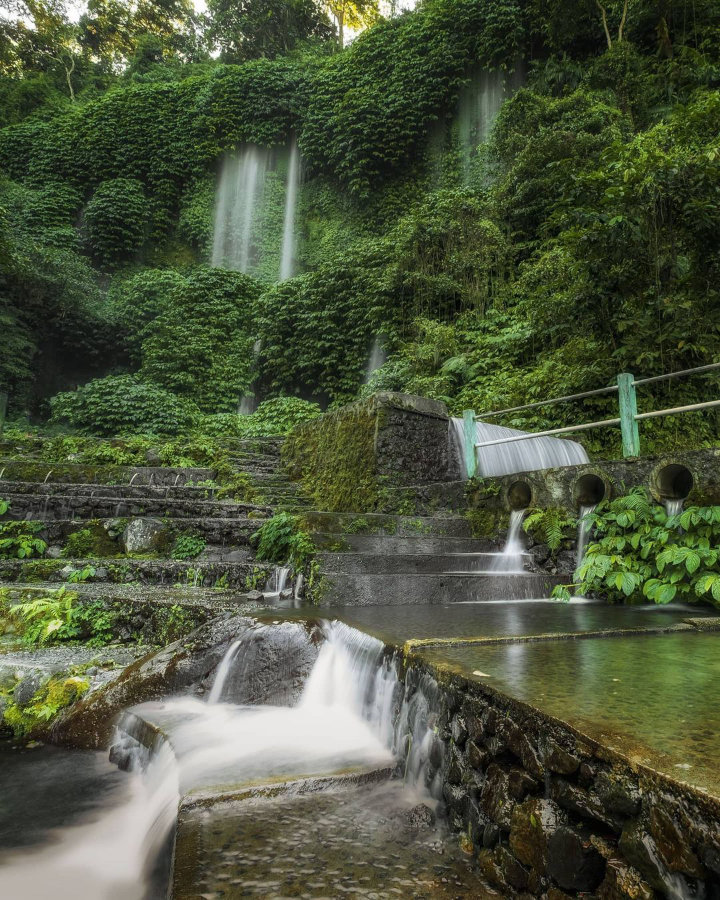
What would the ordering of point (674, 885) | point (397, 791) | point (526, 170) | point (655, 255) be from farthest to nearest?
point (526, 170), point (655, 255), point (397, 791), point (674, 885)

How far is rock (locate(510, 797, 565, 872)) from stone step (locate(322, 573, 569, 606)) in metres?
2.69

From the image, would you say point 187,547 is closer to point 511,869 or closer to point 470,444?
point 470,444

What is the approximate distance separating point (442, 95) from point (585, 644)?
20707mm

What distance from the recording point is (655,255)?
6.59 m

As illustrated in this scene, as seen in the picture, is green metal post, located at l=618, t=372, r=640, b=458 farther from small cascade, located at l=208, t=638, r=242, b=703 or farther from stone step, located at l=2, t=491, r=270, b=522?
stone step, located at l=2, t=491, r=270, b=522

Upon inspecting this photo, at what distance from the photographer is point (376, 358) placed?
13.9m

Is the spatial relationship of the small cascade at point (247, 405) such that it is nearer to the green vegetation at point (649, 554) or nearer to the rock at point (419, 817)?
the green vegetation at point (649, 554)

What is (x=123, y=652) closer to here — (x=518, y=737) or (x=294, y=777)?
(x=294, y=777)

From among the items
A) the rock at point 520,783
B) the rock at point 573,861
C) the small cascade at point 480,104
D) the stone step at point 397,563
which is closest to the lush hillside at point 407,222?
the small cascade at point 480,104

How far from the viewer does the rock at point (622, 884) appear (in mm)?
1034

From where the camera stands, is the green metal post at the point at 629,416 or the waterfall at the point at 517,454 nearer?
the green metal post at the point at 629,416

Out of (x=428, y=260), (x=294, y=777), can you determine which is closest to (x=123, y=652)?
(x=294, y=777)

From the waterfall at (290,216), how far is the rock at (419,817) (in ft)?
66.0

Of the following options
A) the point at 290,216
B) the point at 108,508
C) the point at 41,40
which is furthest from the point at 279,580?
the point at 41,40
